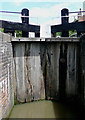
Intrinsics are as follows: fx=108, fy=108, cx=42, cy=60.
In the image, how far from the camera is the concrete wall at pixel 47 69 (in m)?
4.07

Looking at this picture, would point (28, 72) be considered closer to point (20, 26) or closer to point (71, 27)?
point (20, 26)

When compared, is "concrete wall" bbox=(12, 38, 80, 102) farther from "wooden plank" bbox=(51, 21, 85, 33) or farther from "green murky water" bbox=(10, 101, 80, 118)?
"wooden plank" bbox=(51, 21, 85, 33)

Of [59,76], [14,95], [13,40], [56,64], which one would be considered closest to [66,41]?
[56,64]

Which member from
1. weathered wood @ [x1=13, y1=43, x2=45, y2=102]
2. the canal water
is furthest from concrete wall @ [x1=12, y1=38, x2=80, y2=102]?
the canal water

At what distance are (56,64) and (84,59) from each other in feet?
3.90

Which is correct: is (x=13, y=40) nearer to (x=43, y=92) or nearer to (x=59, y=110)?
(x=43, y=92)

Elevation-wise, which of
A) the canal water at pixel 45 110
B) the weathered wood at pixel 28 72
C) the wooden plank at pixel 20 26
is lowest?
the canal water at pixel 45 110

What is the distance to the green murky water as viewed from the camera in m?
3.39

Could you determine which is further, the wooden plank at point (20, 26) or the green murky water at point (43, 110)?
the wooden plank at point (20, 26)

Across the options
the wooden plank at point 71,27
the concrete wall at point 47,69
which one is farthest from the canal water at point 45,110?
the wooden plank at point 71,27

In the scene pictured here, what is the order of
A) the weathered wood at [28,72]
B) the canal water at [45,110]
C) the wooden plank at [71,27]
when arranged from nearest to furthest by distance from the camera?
1. the canal water at [45,110]
2. the weathered wood at [28,72]
3. the wooden plank at [71,27]

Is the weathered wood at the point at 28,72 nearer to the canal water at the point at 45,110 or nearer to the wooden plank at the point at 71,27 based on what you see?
the canal water at the point at 45,110

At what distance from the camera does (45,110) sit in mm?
3633

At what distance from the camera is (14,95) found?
4.01 meters
